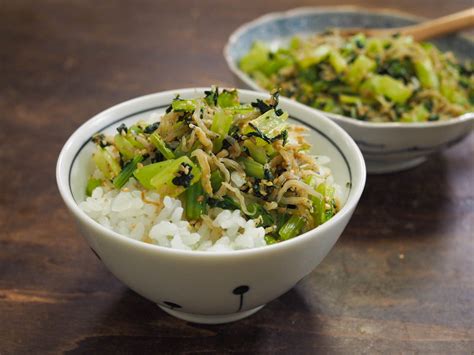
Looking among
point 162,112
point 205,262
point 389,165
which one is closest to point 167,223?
point 205,262

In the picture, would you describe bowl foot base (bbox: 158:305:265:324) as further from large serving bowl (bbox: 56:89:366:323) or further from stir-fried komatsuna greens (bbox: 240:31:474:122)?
stir-fried komatsuna greens (bbox: 240:31:474:122)

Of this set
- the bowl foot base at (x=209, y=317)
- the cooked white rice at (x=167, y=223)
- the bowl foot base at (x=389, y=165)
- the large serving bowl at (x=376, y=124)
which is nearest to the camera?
the cooked white rice at (x=167, y=223)

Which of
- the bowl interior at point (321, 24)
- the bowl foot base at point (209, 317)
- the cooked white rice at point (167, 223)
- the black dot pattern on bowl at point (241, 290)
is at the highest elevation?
the cooked white rice at point (167, 223)

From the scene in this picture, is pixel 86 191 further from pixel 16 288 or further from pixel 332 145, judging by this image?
pixel 332 145

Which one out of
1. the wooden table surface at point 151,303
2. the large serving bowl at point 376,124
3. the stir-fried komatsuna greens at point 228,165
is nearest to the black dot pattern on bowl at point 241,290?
the stir-fried komatsuna greens at point 228,165

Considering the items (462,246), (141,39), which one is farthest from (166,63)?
(462,246)

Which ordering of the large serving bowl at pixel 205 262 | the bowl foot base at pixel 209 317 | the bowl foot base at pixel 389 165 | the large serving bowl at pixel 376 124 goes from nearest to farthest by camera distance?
the large serving bowl at pixel 205 262 → the bowl foot base at pixel 209 317 → the large serving bowl at pixel 376 124 → the bowl foot base at pixel 389 165

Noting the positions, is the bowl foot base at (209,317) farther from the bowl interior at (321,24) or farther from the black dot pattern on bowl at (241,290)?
the bowl interior at (321,24)
